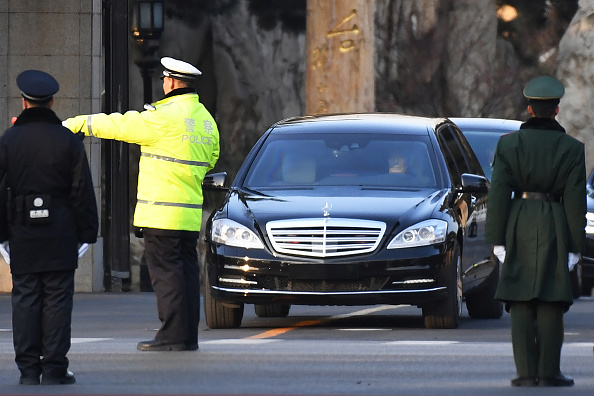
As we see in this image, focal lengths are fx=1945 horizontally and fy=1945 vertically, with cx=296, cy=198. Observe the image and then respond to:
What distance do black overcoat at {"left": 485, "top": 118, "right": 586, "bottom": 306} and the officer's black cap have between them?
245 centimetres

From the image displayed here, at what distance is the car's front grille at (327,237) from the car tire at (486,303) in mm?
2475

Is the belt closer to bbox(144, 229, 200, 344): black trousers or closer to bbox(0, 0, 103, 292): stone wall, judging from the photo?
bbox(144, 229, 200, 344): black trousers

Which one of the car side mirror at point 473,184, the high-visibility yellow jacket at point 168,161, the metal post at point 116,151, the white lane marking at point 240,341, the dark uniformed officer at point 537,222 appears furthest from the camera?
the metal post at point 116,151

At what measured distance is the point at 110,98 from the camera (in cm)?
2217

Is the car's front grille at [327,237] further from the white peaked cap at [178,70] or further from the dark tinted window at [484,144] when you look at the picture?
the dark tinted window at [484,144]

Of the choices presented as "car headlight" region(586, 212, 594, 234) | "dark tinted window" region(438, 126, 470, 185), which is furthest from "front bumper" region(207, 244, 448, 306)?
"car headlight" region(586, 212, 594, 234)

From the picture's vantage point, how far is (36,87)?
34.8 ft

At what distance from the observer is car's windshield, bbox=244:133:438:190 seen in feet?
50.5

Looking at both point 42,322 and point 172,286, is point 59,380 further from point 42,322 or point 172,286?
point 172,286

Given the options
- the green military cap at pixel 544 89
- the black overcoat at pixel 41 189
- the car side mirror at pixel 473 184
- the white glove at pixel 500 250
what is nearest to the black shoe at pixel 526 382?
the white glove at pixel 500 250

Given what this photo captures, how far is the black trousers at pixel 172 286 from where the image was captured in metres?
12.4

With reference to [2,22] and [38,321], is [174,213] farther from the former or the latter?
[2,22]

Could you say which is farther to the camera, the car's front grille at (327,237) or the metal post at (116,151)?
the metal post at (116,151)

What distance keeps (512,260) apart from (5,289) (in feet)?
36.3
